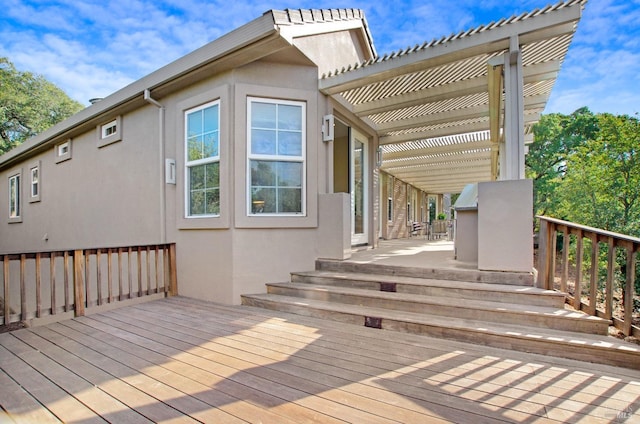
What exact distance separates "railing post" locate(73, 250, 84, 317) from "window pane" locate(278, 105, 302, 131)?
10.1 feet

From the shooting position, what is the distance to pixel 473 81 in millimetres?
4684

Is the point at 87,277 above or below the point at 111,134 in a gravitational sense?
below

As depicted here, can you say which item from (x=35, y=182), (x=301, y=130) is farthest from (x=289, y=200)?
(x=35, y=182)

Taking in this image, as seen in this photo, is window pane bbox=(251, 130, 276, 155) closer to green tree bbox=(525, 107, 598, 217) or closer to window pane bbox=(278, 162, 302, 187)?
window pane bbox=(278, 162, 302, 187)

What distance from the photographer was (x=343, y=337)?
3.02 meters

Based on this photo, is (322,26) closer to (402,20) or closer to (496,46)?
(496,46)

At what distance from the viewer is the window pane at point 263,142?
4.55 meters

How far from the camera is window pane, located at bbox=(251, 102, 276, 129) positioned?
4.55 metres

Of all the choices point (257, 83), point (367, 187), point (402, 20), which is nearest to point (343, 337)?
point (257, 83)

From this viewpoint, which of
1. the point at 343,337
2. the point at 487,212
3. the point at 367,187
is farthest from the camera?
the point at 367,187

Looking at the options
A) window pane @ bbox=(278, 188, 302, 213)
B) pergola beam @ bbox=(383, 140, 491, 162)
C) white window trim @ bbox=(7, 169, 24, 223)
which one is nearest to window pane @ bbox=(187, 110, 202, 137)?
window pane @ bbox=(278, 188, 302, 213)

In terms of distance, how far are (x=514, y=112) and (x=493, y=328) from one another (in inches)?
95.0

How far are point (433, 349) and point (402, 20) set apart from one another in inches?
331

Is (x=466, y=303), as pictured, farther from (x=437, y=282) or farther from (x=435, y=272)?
(x=435, y=272)
